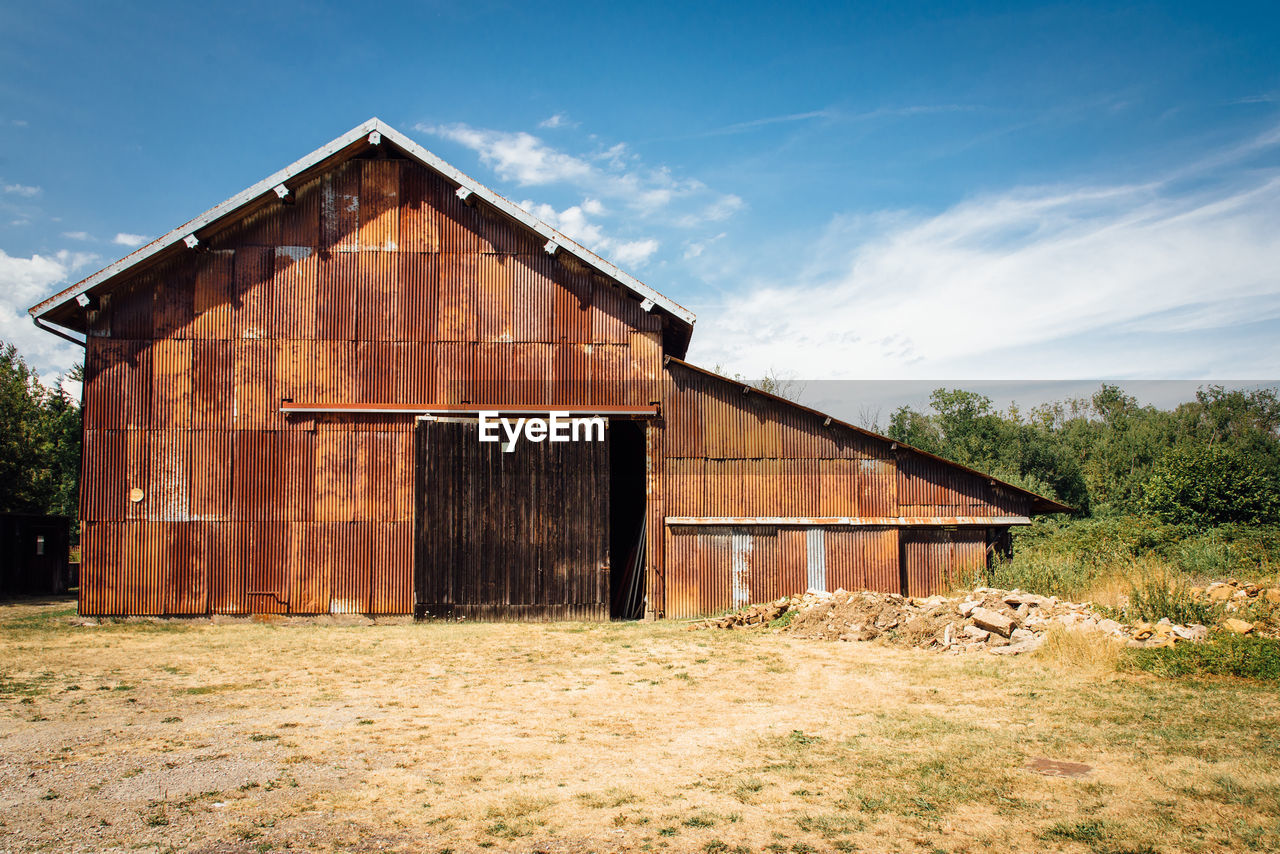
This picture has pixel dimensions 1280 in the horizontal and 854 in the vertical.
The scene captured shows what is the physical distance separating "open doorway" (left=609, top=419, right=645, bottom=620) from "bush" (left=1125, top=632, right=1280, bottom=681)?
1151cm

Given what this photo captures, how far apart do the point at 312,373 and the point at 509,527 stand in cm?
623

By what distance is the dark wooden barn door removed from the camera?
1900 centimetres

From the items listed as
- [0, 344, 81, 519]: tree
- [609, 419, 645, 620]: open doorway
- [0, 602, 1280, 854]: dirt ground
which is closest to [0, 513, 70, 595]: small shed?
[0, 344, 81, 519]: tree

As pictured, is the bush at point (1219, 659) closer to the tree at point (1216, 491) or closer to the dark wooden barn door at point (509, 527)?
the dark wooden barn door at point (509, 527)

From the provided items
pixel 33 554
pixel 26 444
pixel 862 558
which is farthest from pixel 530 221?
pixel 26 444

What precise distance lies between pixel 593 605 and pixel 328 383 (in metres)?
8.58

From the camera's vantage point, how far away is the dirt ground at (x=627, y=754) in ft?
19.9

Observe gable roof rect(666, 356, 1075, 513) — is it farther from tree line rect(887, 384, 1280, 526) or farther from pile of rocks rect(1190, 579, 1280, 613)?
tree line rect(887, 384, 1280, 526)

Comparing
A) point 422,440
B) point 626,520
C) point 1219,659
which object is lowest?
point 1219,659

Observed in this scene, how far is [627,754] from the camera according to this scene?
326 inches

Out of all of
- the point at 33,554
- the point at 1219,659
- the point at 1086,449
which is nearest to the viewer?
the point at 1219,659

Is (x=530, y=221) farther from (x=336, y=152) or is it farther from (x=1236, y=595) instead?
(x=1236, y=595)

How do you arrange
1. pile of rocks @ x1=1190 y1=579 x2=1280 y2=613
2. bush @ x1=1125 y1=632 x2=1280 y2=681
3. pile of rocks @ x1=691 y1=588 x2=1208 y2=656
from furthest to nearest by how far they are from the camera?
pile of rocks @ x1=1190 y1=579 x2=1280 y2=613 < pile of rocks @ x1=691 y1=588 x2=1208 y2=656 < bush @ x1=1125 y1=632 x2=1280 y2=681

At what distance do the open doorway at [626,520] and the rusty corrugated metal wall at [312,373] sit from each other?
3128 millimetres
